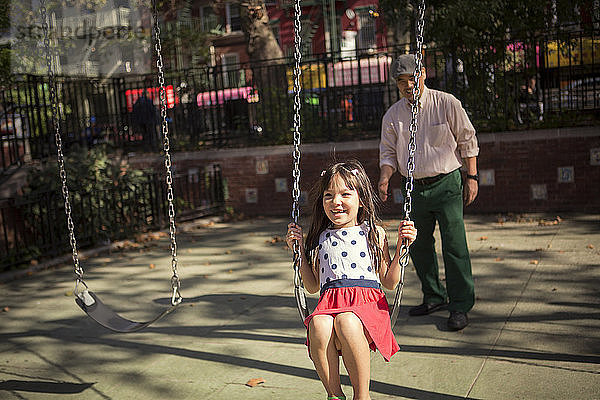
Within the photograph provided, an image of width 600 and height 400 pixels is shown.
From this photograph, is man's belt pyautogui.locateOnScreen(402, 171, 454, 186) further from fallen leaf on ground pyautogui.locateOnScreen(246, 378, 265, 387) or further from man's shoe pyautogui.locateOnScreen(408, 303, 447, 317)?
fallen leaf on ground pyautogui.locateOnScreen(246, 378, 265, 387)

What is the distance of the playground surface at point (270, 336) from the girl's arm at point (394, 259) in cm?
97

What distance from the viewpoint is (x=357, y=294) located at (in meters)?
3.26

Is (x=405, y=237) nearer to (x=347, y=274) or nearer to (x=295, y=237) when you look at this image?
(x=347, y=274)

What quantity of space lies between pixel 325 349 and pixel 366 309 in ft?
0.91

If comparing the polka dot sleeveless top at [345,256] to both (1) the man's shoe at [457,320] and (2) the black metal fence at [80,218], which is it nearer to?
(1) the man's shoe at [457,320]

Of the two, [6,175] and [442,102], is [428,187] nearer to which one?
[442,102]

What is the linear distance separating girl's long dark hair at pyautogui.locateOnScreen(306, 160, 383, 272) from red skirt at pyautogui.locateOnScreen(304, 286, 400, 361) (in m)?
0.20

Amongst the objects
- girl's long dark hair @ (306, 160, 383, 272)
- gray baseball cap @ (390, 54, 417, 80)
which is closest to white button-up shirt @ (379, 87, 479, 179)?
gray baseball cap @ (390, 54, 417, 80)

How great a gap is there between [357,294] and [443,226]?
2120 millimetres

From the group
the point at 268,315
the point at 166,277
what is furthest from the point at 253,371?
the point at 166,277

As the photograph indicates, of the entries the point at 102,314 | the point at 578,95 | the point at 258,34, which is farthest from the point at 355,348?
the point at 258,34

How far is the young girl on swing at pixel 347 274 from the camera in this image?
3131 millimetres

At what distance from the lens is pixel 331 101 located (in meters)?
12.9

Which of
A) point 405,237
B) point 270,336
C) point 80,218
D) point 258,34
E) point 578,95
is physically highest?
point 258,34
